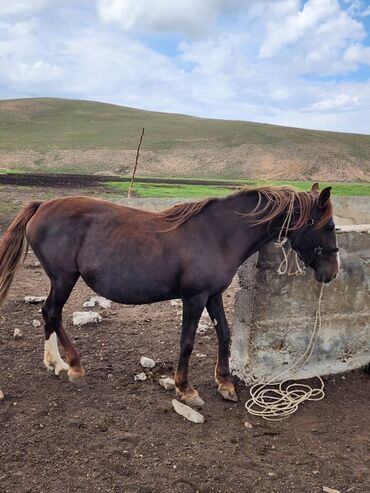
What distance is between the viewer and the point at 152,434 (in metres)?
4.02

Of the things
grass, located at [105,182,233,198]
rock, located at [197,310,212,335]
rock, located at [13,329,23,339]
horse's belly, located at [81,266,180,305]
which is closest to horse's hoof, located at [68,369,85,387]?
horse's belly, located at [81,266,180,305]

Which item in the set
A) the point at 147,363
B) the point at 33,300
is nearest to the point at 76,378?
the point at 147,363

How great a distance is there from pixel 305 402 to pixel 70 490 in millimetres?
2580

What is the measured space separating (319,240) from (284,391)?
5.67 feet

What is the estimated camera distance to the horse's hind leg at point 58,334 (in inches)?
189

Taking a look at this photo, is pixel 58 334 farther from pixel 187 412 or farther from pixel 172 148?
Result: pixel 172 148

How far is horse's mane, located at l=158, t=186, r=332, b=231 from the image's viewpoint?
435cm

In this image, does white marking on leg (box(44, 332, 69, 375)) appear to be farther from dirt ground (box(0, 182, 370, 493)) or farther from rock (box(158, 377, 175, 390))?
rock (box(158, 377, 175, 390))

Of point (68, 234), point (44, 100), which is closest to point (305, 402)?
point (68, 234)

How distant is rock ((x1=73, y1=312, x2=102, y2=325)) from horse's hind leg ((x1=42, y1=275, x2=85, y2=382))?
131 cm

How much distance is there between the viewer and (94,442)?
152 inches

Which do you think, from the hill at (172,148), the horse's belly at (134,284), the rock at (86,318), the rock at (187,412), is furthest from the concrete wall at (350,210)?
the hill at (172,148)

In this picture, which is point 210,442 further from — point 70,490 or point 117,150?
point 117,150

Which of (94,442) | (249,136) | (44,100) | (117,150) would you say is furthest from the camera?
(44,100)
